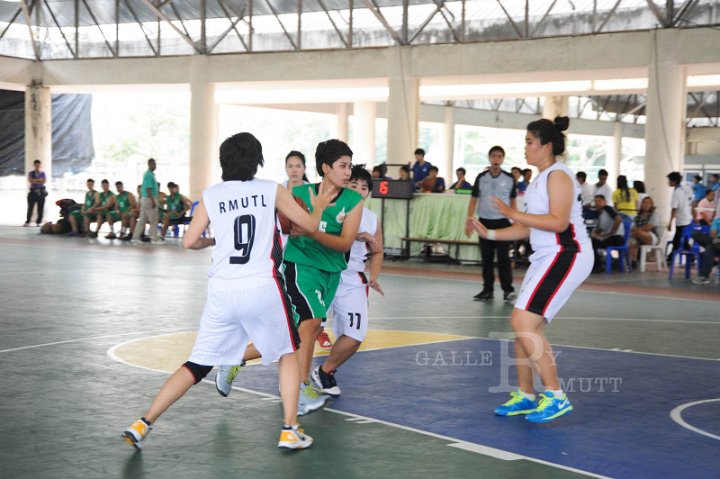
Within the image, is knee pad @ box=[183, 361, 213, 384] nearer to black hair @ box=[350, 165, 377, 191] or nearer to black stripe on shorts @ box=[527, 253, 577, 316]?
black stripe on shorts @ box=[527, 253, 577, 316]

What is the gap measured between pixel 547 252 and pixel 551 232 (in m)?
0.13

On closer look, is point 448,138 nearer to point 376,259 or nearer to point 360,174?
point 360,174

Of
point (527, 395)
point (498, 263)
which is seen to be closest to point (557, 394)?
point (527, 395)

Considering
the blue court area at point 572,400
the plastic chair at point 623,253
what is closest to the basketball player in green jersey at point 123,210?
the plastic chair at point 623,253

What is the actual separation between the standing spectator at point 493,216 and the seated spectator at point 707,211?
21.8 feet

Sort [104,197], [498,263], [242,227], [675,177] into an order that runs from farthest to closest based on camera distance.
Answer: [104,197] → [675,177] → [498,263] → [242,227]

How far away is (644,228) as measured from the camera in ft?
61.9

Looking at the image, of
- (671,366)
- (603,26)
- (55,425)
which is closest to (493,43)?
(603,26)

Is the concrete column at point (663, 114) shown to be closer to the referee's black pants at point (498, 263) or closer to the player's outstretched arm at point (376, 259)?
the referee's black pants at point (498, 263)

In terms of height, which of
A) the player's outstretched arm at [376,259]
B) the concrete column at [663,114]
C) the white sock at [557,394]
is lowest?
the white sock at [557,394]

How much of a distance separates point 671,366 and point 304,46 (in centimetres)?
2095

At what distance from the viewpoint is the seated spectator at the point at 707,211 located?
18438 mm

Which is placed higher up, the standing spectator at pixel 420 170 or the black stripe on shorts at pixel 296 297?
the standing spectator at pixel 420 170

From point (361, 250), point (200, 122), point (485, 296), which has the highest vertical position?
point (200, 122)
